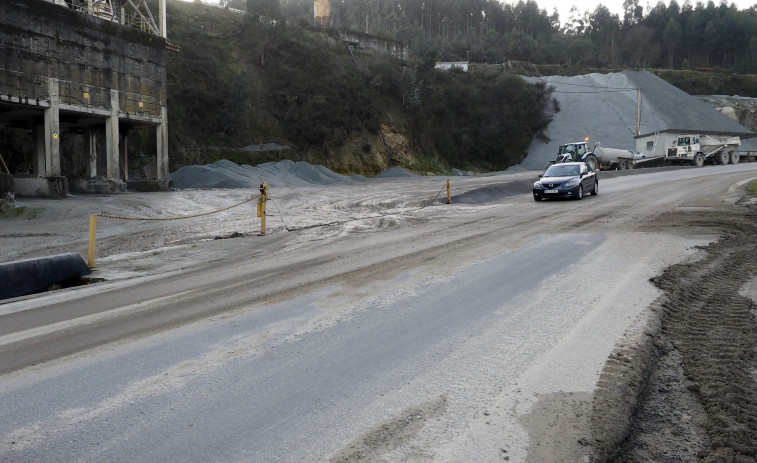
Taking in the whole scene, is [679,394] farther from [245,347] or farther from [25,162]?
[25,162]

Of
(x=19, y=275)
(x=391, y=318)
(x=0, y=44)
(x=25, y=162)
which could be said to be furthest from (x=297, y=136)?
(x=391, y=318)

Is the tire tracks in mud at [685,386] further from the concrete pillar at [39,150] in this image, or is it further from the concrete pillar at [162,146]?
the concrete pillar at [39,150]

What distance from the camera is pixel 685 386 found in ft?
16.8

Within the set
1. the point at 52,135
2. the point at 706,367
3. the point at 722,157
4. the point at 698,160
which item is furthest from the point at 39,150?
the point at 722,157

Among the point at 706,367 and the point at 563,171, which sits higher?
the point at 563,171

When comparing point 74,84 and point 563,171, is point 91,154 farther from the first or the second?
point 563,171

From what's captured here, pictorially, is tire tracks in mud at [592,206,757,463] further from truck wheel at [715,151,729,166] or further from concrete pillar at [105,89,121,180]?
truck wheel at [715,151,729,166]

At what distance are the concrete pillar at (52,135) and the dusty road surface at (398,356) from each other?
17151 mm

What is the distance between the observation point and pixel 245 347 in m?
6.09

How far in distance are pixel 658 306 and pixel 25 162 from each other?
40701 mm

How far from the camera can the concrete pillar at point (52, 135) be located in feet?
87.9

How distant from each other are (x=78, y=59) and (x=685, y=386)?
30934 millimetres

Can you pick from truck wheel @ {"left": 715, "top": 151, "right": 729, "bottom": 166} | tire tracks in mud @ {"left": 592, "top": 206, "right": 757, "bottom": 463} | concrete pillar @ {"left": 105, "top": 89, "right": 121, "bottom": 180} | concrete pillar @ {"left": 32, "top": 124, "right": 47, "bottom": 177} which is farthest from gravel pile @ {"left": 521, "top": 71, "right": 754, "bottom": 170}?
tire tracks in mud @ {"left": 592, "top": 206, "right": 757, "bottom": 463}

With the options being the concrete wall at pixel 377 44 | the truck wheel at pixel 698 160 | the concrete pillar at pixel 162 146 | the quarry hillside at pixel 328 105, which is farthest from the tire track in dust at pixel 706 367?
the concrete wall at pixel 377 44
